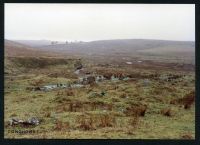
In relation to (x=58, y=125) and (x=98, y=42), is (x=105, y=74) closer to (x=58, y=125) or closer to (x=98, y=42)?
(x=98, y=42)

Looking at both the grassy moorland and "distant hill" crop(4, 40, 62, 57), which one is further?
"distant hill" crop(4, 40, 62, 57)

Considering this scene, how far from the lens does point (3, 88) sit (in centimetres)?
1401

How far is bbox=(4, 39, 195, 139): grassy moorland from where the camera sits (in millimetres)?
13961

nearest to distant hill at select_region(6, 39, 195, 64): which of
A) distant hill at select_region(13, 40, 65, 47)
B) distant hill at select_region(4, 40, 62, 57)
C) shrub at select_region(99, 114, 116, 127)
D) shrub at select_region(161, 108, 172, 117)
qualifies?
distant hill at select_region(13, 40, 65, 47)

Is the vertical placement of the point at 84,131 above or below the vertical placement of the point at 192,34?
below

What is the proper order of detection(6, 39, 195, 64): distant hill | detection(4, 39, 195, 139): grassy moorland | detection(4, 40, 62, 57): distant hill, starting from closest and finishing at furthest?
detection(4, 39, 195, 139): grassy moorland < detection(4, 40, 62, 57): distant hill < detection(6, 39, 195, 64): distant hill

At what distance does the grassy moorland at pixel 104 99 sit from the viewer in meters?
14.0

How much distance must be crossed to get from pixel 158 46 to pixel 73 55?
107 inches

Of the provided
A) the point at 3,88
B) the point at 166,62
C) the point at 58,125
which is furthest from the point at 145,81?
the point at 3,88

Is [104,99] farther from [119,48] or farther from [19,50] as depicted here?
[19,50]

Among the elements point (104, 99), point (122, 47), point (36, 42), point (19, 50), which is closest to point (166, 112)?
point (104, 99)

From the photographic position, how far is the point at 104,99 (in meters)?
14.3

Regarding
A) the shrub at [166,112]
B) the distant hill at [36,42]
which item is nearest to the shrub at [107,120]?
the shrub at [166,112]

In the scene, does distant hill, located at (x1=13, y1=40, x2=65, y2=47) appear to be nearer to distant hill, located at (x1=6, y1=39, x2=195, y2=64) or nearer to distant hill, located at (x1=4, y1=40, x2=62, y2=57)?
distant hill, located at (x1=6, y1=39, x2=195, y2=64)
